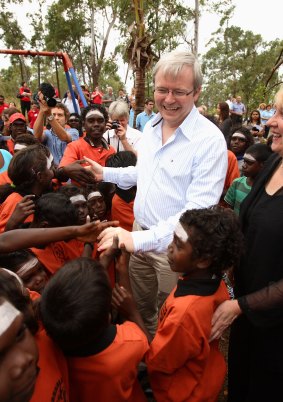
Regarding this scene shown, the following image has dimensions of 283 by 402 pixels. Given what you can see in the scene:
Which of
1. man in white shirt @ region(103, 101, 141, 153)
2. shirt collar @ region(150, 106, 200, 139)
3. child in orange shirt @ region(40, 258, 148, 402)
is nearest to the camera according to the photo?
child in orange shirt @ region(40, 258, 148, 402)

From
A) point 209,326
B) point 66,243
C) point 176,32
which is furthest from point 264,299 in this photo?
point 176,32

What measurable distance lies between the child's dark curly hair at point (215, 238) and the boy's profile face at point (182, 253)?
0.07 feet

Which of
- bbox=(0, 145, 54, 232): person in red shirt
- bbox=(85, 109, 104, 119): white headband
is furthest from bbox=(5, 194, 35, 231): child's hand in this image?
bbox=(85, 109, 104, 119): white headband

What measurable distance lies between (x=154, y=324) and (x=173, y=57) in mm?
2185

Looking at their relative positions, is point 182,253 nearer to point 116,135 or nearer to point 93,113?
point 93,113

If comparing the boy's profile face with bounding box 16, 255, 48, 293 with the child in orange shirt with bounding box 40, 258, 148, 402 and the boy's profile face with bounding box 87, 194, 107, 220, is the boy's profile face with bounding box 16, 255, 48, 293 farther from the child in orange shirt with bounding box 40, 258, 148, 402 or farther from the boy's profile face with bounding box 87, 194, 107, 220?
the boy's profile face with bounding box 87, 194, 107, 220

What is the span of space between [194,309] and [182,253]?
289 mm

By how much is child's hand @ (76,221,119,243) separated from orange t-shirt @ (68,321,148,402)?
2.08 ft

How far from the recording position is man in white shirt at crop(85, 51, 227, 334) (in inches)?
75.7

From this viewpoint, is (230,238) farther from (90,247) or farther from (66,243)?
(66,243)

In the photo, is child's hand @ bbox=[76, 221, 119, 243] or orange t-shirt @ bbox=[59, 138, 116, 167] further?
orange t-shirt @ bbox=[59, 138, 116, 167]

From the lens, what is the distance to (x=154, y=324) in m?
2.94

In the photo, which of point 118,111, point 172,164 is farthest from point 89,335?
point 118,111

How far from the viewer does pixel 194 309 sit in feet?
5.09
